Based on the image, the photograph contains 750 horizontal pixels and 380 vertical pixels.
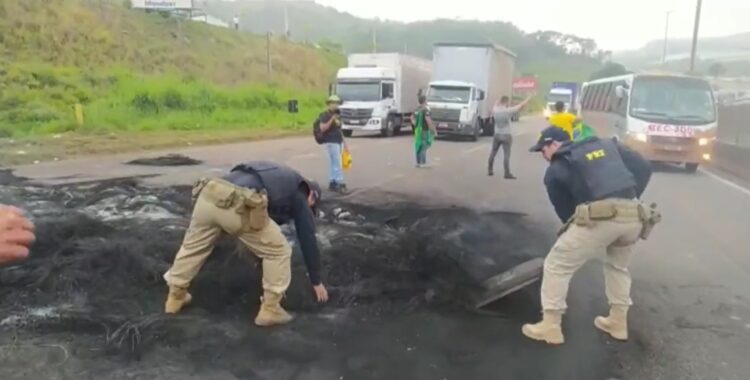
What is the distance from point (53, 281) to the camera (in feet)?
16.8

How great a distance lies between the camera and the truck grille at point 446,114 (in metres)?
24.9

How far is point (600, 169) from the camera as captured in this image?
4289 millimetres

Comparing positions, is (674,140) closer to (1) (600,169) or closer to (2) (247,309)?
A: (1) (600,169)

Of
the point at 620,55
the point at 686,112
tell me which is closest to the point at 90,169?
the point at 686,112

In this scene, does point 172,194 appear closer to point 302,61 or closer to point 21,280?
point 21,280

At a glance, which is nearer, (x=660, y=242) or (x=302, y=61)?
(x=660, y=242)

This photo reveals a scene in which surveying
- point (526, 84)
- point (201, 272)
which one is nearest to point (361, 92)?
point (201, 272)

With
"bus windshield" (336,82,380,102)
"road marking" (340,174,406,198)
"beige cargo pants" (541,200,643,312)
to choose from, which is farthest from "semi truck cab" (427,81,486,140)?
"beige cargo pants" (541,200,643,312)

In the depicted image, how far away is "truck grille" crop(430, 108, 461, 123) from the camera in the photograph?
2491 cm

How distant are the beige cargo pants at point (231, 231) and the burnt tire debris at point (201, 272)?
1.19 ft

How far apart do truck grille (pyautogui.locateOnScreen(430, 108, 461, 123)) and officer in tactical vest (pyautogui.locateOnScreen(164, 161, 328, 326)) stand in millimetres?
20773

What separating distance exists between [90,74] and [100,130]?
8808 mm

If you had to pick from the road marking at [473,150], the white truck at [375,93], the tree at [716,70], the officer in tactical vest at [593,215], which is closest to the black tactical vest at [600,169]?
the officer in tactical vest at [593,215]

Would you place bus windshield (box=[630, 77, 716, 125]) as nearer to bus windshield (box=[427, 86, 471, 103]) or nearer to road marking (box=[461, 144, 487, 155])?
road marking (box=[461, 144, 487, 155])
